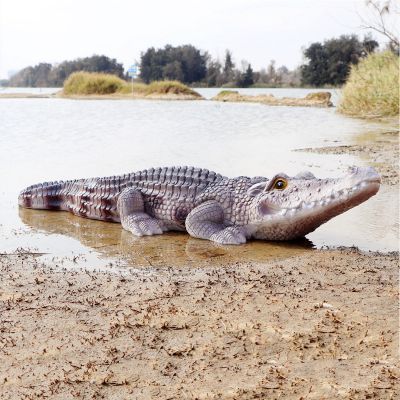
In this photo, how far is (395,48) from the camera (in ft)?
56.4

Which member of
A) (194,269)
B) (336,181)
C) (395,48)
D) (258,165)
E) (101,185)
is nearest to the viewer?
(194,269)

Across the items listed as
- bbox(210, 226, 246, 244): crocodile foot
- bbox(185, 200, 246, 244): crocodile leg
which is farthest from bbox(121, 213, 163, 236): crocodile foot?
bbox(210, 226, 246, 244): crocodile foot

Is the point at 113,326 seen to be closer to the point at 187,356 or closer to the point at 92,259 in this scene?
the point at 187,356

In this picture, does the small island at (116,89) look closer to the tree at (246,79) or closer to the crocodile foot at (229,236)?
the tree at (246,79)

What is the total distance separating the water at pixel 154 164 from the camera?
3.98m

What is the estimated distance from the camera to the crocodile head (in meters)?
3.59

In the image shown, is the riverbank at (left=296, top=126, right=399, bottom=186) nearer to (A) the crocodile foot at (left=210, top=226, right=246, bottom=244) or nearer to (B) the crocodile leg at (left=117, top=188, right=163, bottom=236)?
(A) the crocodile foot at (left=210, top=226, right=246, bottom=244)

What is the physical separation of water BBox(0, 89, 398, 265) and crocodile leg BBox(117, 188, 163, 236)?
103 millimetres

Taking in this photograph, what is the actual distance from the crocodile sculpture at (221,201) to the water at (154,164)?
0.13m

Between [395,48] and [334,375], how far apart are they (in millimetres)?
16914

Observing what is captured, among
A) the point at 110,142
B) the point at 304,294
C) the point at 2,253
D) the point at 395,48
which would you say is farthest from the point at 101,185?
the point at 395,48

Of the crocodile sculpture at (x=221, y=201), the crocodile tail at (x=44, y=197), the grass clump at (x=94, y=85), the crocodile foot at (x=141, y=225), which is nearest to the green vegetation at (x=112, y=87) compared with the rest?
the grass clump at (x=94, y=85)

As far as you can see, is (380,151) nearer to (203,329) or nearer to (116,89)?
(203,329)

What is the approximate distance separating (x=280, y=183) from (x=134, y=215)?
123 centimetres
